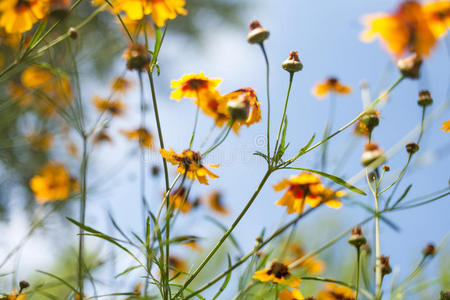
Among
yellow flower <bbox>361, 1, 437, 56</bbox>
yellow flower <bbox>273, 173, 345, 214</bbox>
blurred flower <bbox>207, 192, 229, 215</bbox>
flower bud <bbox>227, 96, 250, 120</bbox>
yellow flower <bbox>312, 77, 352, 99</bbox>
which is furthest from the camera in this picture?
blurred flower <bbox>207, 192, 229, 215</bbox>

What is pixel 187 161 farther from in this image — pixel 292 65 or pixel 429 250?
pixel 429 250

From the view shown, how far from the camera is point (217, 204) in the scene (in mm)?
A: 1502

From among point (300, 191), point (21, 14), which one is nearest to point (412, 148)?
point (300, 191)

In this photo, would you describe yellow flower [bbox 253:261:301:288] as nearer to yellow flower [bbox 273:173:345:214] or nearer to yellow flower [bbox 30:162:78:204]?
yellow flower [bbox 273:173:345:214]

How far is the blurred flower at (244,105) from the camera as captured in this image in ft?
1.66

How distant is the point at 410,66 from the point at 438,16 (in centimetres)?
9

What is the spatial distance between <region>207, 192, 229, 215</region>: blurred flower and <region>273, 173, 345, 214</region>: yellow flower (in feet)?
2.75

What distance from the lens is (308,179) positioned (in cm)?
61

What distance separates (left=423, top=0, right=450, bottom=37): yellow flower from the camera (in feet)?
1.27

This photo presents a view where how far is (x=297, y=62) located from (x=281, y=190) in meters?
0.18

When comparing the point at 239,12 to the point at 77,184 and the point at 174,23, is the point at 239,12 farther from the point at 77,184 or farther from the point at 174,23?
the point at 77,184

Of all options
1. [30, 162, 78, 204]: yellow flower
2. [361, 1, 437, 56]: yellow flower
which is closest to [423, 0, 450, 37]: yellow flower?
[361, 1, 437, 56]: yellow flower

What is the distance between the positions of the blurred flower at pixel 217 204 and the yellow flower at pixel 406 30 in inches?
44.1

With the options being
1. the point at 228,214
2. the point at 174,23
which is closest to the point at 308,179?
the point at 228,214
